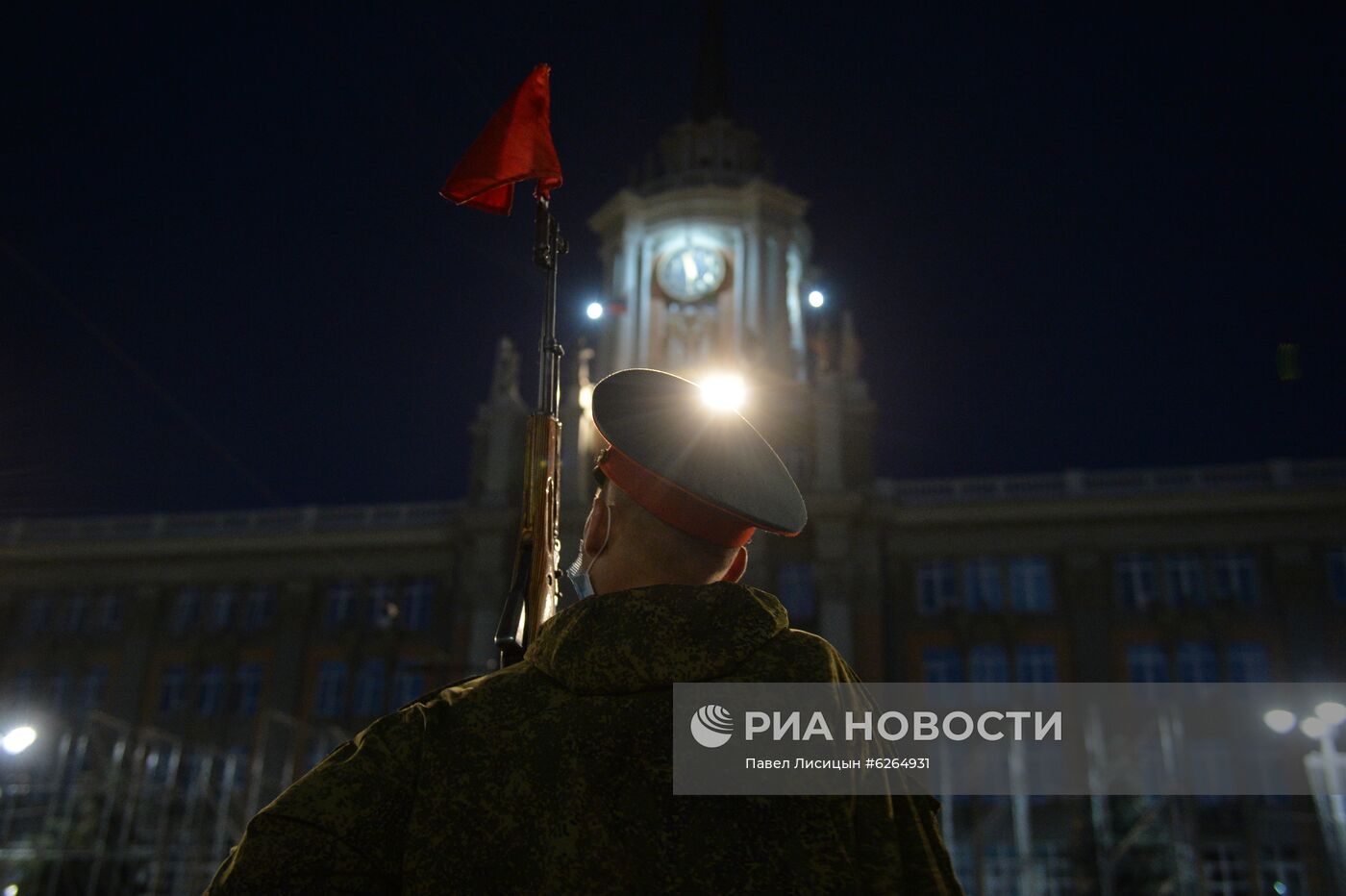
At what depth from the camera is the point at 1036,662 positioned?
3444 cm

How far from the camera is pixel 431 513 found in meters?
40.5

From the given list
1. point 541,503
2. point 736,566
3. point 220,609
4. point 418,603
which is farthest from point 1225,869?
point 736,566

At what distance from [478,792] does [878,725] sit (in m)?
0.79

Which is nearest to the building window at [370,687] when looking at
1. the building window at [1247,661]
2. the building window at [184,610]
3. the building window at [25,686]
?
the building window at [184,610]

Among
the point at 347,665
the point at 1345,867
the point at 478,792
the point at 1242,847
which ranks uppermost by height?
the point at 347,665

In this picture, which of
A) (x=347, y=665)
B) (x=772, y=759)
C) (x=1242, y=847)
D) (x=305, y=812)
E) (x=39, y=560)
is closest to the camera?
(x=305, y=812)

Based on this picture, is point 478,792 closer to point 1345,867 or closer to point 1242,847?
point 1345,867

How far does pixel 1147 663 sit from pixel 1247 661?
268 centimetres

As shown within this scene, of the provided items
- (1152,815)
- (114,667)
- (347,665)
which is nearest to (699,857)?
(1152,815)

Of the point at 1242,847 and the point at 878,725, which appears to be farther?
the point at 1242,847

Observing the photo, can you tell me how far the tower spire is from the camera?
46.1 meters

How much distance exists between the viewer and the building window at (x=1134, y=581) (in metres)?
34.7

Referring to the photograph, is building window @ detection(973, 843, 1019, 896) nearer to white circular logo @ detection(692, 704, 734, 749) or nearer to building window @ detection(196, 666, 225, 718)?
building window @ detection(196, 666, 225, 718)

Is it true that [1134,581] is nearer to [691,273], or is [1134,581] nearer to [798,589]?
[798,589]
